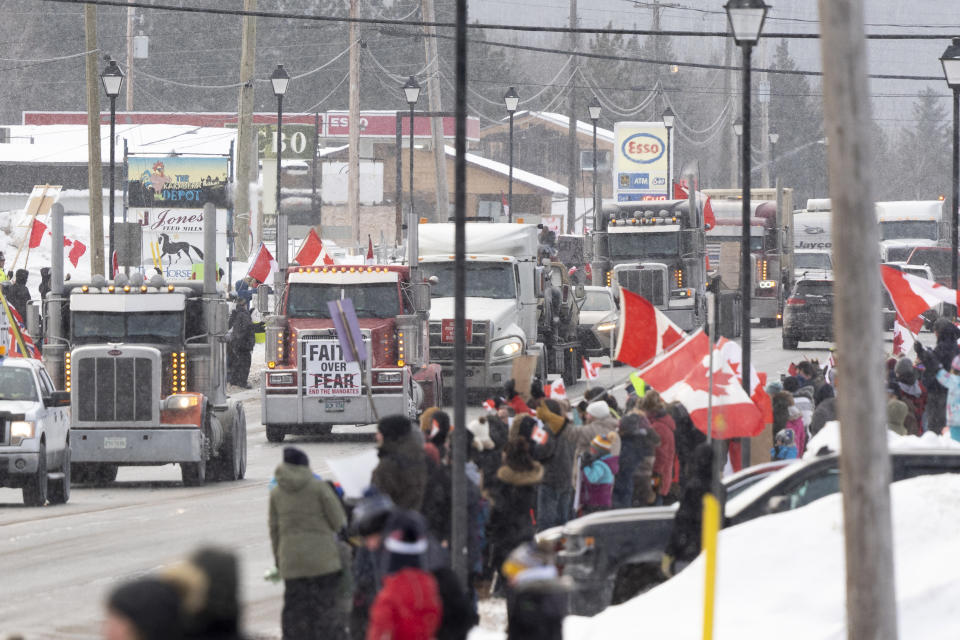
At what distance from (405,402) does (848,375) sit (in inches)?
690

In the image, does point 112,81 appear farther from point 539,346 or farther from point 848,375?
point 848,375

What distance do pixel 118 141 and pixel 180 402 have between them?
183ft

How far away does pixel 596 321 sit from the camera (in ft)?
124

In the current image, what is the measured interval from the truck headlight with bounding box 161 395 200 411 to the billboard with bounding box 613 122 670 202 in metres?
46.9

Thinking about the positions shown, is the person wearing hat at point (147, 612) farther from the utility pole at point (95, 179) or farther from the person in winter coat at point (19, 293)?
the utility pole at point (95, 179)

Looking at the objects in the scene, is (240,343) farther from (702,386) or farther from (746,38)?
(702,386)

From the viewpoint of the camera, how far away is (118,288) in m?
22.4

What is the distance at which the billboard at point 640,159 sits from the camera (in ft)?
222

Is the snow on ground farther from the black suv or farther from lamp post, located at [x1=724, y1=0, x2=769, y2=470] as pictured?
the black suv

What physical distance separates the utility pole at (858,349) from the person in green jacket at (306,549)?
3412mm

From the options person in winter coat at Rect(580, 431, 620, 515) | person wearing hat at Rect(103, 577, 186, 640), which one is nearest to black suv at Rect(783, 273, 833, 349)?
person in winter coat at Rect(580, 431, 620, 515)

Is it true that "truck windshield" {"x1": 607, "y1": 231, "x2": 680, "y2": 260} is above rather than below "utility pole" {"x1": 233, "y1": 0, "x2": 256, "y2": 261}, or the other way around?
below

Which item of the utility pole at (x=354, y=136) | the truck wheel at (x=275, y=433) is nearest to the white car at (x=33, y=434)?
the truck wheel at (x=275, y=433)

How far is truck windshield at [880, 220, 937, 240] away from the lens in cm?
5969
